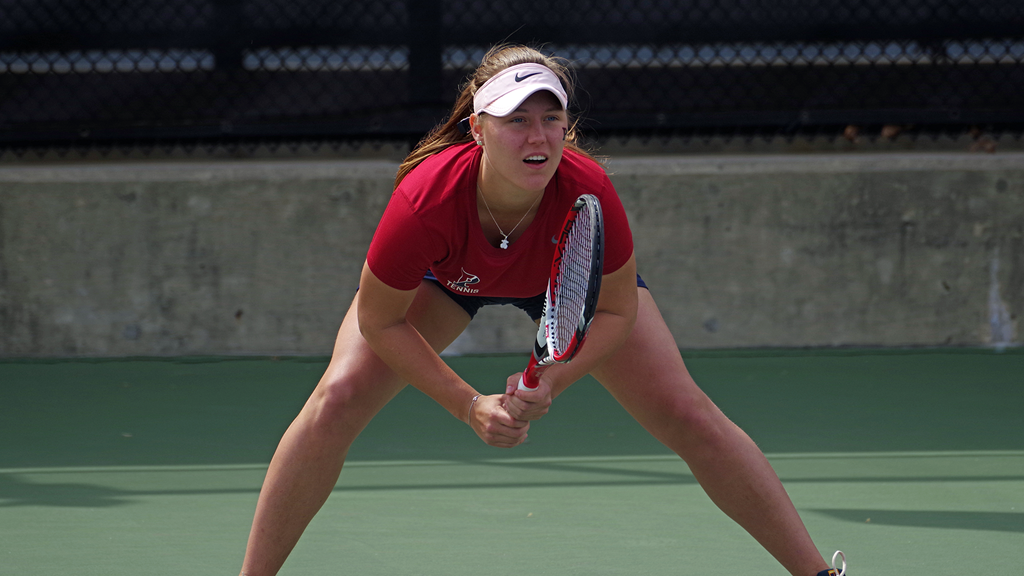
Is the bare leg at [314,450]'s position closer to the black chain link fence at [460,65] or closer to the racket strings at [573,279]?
the racket strings at [573,279]

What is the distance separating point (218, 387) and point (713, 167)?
2.48 metres

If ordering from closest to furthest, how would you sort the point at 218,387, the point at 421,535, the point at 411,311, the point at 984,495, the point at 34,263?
1. the point at 411,311
2. the point at 421,535
3. the point at 984,495
4. the point at 218,387
5. the point at 34,263

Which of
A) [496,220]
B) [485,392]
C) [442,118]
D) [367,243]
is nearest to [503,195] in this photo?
[496,220]

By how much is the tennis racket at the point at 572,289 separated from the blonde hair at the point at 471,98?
1.20 ft

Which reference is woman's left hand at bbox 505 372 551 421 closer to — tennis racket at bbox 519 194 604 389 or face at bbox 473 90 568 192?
tennis racket at bbox 519 194 604 389

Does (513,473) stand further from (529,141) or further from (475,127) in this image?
(529,141)

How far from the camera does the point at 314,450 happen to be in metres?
2.56

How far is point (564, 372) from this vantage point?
2443 mm

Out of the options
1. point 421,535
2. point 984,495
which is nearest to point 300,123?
point 421,535

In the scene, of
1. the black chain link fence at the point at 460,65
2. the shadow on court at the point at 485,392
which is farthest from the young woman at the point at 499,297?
the black chain link fence at the point at 460,65

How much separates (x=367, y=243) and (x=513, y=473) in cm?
202

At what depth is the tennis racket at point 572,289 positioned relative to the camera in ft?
7.13

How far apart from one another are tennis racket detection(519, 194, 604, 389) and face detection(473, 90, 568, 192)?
0.35 feet

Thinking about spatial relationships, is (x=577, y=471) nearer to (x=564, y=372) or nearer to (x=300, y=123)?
(x=564, y=372)
